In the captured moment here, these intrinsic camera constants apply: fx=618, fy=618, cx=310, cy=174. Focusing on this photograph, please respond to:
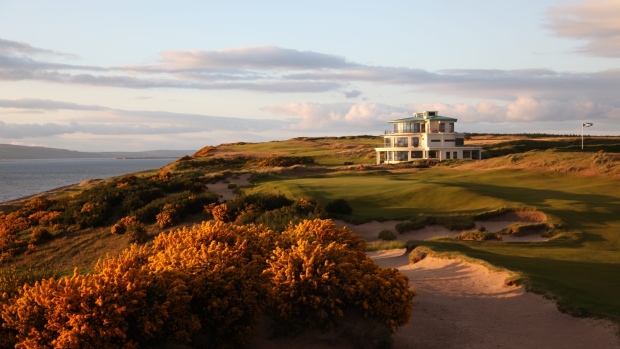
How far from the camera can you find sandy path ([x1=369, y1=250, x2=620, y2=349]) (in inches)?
421

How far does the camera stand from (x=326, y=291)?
10406mm

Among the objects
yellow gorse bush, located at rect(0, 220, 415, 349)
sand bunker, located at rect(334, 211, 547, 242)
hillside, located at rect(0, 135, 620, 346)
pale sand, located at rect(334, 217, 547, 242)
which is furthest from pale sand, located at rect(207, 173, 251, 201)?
yellow gorse bush, located at rect(0, 220, 415, 349)

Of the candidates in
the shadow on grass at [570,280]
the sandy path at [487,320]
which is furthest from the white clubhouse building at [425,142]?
the sandy path at [487,320]

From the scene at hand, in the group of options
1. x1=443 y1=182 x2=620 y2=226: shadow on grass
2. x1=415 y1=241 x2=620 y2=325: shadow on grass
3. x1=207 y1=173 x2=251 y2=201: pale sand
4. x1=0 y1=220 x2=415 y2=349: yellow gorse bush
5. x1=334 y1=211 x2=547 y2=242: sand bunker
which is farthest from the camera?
x1=207 y1=173 x2=251 y2=201: pale sand

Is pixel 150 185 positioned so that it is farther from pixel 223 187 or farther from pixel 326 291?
pixel 326 291

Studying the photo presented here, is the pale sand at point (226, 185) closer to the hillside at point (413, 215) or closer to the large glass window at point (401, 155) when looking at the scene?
the hillside at point (413, 215)

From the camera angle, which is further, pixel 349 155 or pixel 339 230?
pixel 349 155

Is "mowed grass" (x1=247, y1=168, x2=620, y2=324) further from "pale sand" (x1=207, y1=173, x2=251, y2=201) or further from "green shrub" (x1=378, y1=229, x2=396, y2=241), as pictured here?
"green shrub" (x1=378, y1=229, x2=396, y2=241)

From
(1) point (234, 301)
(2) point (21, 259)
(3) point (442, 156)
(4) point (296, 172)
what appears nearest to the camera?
(1) point (234, 301)

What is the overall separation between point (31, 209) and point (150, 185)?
6402 millimetres

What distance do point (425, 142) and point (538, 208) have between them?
47.7 metres

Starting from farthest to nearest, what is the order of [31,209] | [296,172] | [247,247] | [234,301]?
1. [296,172]
2. [31,209]
3. [247,247]
4. [234,301]

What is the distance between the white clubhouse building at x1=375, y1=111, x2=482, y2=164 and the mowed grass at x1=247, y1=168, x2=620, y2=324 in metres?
22.2

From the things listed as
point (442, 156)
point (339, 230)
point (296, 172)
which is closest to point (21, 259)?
point (339, 230)
